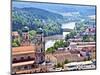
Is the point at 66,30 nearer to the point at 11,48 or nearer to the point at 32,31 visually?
the point at 32,31

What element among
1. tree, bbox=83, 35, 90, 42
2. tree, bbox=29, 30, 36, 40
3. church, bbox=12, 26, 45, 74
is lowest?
church, bbox=12, 26, 45, 74

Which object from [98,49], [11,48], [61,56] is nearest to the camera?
[11,48]

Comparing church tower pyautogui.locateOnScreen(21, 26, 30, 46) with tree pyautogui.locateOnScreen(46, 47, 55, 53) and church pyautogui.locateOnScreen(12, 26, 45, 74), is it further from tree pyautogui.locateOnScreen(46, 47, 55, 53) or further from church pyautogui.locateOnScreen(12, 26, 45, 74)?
A: tree pyautogui.locateOnScreen(46, 47, 55, 53)

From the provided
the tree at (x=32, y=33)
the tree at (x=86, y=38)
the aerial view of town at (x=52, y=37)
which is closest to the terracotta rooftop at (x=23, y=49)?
the aerial view of town at (x=52, y=37)

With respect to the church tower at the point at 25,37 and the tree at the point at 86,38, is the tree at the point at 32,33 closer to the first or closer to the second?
the church tower at the point at 25,37

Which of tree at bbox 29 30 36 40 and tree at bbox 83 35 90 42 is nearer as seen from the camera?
tree at bbox 29 30 36 40

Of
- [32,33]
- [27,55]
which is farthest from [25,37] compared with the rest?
[27,55]

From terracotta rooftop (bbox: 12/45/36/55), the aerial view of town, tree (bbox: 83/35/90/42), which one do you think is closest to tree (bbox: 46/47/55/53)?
the aerial view of town

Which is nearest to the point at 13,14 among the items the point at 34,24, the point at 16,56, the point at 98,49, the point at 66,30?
the point at 34,24

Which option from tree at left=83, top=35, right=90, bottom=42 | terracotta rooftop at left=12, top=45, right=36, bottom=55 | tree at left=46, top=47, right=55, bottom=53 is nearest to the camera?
terracotta rooftop at left=12, top=45, right=36, bottom=55
